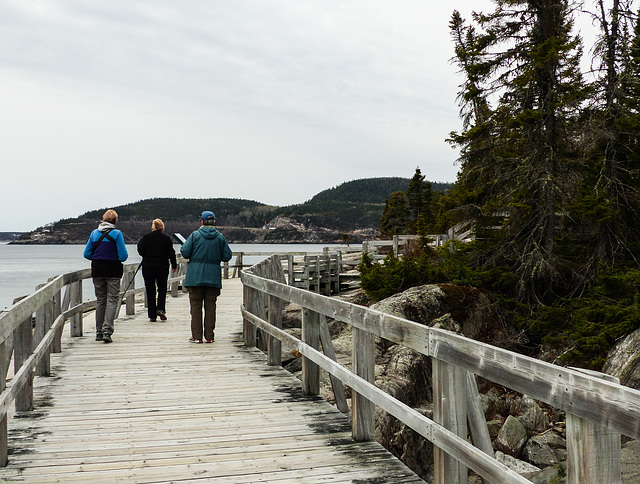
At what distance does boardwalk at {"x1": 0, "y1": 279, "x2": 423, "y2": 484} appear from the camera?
13.7 ft

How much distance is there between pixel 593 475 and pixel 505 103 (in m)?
15.3

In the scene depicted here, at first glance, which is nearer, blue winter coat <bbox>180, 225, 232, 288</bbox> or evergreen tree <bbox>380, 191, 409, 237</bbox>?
blue winter coat <bbox>180, 225, 232, 288</bbox>

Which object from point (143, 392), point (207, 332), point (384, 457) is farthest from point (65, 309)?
point (384, 457)

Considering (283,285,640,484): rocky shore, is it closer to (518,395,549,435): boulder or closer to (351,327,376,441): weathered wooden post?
(518,395,549,435): boulder

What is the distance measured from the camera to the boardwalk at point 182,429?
4.17 m

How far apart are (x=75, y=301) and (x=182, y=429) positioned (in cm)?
545

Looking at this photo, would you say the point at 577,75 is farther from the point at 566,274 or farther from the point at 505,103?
the point at 566,274

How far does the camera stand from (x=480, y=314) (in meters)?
13.4

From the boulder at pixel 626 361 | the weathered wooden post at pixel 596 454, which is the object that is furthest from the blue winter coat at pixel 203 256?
the weathered wooden post at pixel 596 454

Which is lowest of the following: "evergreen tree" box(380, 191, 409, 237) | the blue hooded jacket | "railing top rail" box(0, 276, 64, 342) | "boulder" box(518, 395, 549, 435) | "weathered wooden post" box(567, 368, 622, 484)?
"boulder" box(518, 395, 549, 435)

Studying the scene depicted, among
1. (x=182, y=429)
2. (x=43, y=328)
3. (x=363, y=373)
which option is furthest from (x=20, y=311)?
(x=363, y=373)

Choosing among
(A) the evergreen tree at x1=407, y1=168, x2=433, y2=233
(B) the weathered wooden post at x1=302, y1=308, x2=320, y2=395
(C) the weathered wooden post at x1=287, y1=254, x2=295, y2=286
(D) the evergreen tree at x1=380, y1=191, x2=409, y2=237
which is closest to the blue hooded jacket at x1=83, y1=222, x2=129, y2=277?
(B) the weathered wooden post at x1=302, y1=308, x2=320, y2=395

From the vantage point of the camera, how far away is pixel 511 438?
9320mm

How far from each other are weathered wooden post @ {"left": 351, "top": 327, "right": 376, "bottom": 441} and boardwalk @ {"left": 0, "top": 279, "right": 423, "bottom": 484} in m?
0.13
